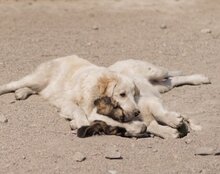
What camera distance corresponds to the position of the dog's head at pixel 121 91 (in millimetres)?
7215

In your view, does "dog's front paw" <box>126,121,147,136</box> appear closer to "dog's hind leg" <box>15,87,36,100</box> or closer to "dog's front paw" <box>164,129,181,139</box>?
"dog's front paw" <box>164,129,181,139</box>

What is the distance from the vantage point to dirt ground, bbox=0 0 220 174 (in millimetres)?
6430

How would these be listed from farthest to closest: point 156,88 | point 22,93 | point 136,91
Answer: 1. point 156,88
2. point 22,93
3. point 136,91

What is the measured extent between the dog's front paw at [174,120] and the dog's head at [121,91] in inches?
12.5

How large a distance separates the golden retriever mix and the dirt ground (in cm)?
16

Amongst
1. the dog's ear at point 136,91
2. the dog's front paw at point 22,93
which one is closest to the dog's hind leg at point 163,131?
the dog's ear at point 136,91

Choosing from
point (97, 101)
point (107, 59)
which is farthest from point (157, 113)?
point (107, 59)

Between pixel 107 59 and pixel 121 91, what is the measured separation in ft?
11.0

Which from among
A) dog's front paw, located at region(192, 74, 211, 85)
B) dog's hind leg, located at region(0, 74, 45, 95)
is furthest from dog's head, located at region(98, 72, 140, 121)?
dog's front paw, located at region(192, 74, 211, 85)

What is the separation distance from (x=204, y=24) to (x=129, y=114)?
6391 millimetres

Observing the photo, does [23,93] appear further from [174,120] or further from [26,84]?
[174,120]

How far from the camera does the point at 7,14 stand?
1324 cm

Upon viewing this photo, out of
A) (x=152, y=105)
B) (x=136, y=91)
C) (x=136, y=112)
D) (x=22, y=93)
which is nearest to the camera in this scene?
(x=136, y=112)

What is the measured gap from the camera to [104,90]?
24.1 ft
